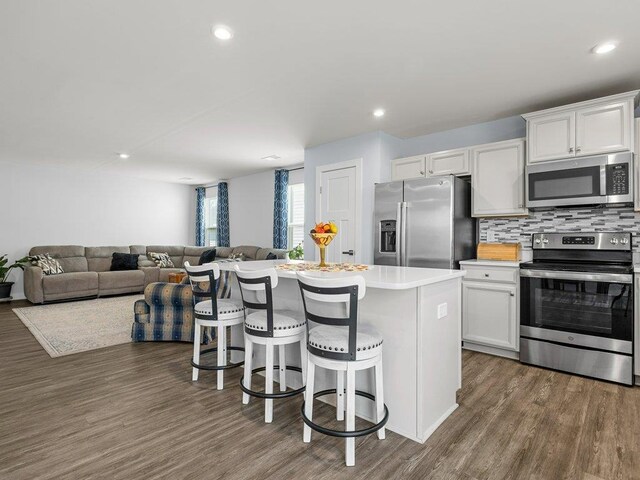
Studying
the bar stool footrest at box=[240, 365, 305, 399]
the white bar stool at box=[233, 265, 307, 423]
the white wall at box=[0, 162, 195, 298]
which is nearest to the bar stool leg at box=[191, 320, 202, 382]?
the bar stool footrest at box=[240, 365, 305, 399]

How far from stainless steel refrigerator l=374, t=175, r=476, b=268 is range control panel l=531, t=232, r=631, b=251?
0.74 meters

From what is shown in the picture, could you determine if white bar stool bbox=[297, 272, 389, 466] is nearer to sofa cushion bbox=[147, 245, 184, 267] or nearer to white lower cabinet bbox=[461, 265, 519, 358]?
white lower cabinet bbox=[461, 265, 519, 358]

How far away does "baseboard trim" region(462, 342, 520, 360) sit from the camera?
11.5 ft

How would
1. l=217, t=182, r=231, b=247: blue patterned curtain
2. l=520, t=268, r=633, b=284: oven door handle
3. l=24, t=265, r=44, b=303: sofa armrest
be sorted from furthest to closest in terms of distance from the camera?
l=217, t=182, r=231, b=247: blue patterned curtain, l=24, t=265, r=44, b=303: sofa armrest, l=520, t=268, r=633, b=284: oven door handle

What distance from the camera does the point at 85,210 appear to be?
306 inches

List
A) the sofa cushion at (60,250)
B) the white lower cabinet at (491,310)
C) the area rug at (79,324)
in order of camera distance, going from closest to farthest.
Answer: the white lower cabinet at (491,310) → the area rug at (79,324) → the sofa cushion at (60,250)

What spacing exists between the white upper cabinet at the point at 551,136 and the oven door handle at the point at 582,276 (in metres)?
1.11

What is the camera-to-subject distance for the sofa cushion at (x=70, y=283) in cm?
616

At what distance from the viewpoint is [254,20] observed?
7.49 feet

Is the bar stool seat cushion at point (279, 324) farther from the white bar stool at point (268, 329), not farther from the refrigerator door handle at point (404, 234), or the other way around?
the refrigerator door handle at point (404, 234)

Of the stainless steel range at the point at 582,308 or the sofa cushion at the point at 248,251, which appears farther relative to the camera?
the sofa cushion at the point at 248,251

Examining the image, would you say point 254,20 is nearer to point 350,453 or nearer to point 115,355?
point 350,453

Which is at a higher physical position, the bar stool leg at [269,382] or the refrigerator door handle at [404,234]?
the refrigerator door handle at [404,234]

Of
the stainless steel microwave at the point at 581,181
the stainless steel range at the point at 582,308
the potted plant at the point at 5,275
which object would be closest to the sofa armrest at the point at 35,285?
the potted plant at the point at 5,275
